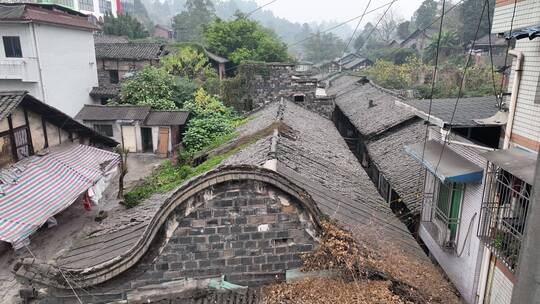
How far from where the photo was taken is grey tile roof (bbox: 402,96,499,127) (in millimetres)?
10168

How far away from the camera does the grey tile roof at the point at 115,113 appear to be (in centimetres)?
2692

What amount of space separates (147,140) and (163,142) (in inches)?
62.1

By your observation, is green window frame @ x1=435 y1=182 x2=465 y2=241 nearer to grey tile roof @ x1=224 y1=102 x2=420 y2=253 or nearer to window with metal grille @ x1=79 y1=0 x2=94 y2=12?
grey tile roof @ x1=224 y1=102 x2=420 y2=253

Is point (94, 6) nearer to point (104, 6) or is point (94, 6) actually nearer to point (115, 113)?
point (104, 6)

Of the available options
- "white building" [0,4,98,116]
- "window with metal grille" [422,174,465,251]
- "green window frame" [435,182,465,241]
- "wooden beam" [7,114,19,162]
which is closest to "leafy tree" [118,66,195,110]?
"white building" [0,4,98,116]

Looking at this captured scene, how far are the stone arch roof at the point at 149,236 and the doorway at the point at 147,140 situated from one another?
21604mm

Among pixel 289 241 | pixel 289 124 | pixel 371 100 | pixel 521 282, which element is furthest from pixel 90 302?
pixel 371 100

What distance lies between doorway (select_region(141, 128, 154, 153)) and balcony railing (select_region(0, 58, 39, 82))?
27.7ft

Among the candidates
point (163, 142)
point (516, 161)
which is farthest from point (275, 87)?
point (516, 161)

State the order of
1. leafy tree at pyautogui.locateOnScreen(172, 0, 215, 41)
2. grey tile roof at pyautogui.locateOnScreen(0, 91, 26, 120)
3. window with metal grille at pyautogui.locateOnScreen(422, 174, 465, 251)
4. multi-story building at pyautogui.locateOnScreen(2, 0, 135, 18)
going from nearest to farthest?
window with metal grille at pyautogui.locateOnScreen(422, 174, 465, 251) → grey tile roof at pyautogui.locateOnScreen(0, 91, 26, 120) → multi-story building at pyautogui.locateOnScreen(2, 0, 135, 18) → leafy tree at pyautogui.locateOnScreen(172, 0, 215, 41)

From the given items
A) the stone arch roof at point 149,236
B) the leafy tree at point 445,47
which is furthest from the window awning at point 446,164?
the leafy tree at point 445,47

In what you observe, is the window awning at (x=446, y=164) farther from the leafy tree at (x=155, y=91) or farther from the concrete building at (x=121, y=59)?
the concrete building at (x=121, y=59)

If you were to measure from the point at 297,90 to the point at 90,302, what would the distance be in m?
20.7

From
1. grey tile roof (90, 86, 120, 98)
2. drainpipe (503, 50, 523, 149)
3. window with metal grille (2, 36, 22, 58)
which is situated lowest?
grey tile roof (90, 86, 120, 98)
